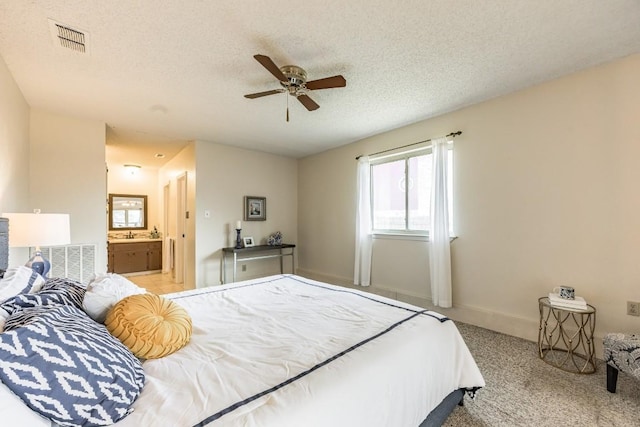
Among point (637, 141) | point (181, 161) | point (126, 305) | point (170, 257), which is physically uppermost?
point (181, 161)

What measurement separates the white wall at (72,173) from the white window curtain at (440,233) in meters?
4.16

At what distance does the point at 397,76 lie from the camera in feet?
8.21

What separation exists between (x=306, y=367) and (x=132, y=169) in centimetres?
680

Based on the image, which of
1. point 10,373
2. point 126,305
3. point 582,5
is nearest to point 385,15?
→ point 582,5

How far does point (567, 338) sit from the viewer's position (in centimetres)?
249

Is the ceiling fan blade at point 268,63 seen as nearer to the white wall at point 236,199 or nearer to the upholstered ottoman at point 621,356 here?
the white wall at point 236,199

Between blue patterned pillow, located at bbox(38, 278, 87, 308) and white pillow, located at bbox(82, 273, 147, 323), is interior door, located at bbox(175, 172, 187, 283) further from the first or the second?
white pillow, located at bbox(82, 273, 147, 323)

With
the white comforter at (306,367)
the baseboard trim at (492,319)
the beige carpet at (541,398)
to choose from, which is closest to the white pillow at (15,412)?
the white comforter at (306,367)

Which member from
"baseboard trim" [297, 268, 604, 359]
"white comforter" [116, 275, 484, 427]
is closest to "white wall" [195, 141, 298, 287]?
"baseboard trim" [297, 268, 604, 359]

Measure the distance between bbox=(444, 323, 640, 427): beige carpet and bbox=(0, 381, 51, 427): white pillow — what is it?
1.87 m

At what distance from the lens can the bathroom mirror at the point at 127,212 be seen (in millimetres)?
6211

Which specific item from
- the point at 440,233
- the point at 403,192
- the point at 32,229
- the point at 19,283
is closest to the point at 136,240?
the point at 32,229

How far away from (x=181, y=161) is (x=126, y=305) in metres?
4.34

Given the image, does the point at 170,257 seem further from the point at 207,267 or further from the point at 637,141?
the point at 637,141
